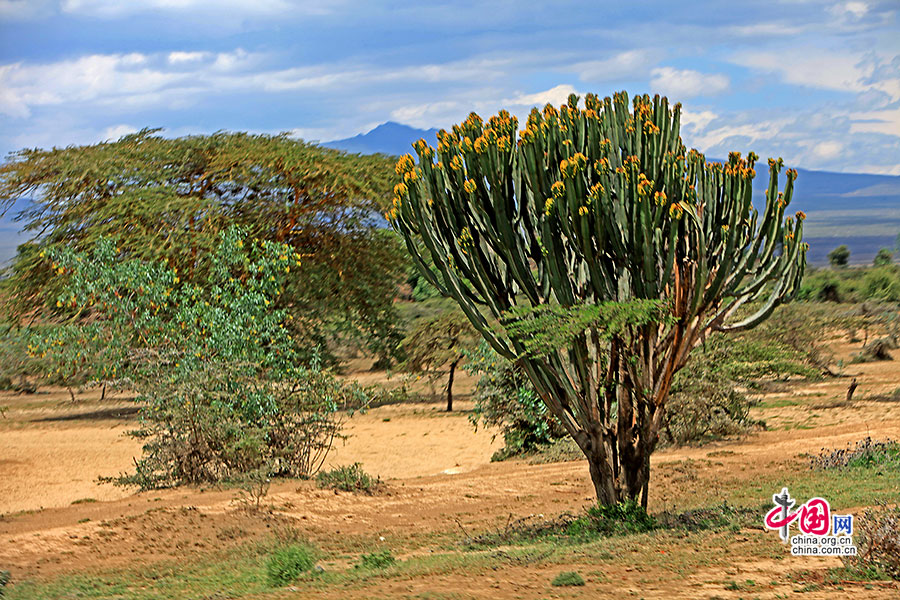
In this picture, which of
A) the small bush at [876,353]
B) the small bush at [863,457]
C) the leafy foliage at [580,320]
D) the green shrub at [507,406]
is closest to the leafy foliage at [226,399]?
the green shrub at [507,406]

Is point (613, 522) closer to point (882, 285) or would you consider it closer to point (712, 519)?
point (712, 519)

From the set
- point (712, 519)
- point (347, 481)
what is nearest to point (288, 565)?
point (712, 519)

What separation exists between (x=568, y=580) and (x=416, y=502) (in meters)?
5.96

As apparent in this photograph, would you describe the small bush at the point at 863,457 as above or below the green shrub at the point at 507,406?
below

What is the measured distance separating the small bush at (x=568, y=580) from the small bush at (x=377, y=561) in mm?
2028

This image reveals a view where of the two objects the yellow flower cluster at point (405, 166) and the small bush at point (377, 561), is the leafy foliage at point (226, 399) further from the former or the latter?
the yellow flower cluster at point (405, 166)

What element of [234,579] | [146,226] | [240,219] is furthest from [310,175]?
[234,579]

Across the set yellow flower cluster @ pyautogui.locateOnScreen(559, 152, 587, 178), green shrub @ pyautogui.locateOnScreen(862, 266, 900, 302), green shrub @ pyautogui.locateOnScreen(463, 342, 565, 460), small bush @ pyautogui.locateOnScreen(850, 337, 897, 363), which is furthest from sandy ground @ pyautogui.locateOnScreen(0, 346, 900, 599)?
green shrub @ pyautogui.locateOnScreen(862, 266, 900, 302)

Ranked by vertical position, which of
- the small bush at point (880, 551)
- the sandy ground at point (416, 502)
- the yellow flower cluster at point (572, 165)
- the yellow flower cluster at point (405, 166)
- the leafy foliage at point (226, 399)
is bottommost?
the sandy ground at point (416, 502)

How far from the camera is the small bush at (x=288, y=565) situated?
7.88 meters

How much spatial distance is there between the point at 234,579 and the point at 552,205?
4.66 meters

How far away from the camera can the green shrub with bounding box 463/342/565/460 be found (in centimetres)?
1548

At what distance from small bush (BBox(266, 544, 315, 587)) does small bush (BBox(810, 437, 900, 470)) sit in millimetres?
7818

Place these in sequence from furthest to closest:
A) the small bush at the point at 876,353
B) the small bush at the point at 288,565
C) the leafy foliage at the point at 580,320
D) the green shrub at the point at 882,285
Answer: the green shrub at the point at 882,285 → the small bush at the point at 876,353 → the leafy foliage at the point at 580,320 → the small bush at the point at 288,565
